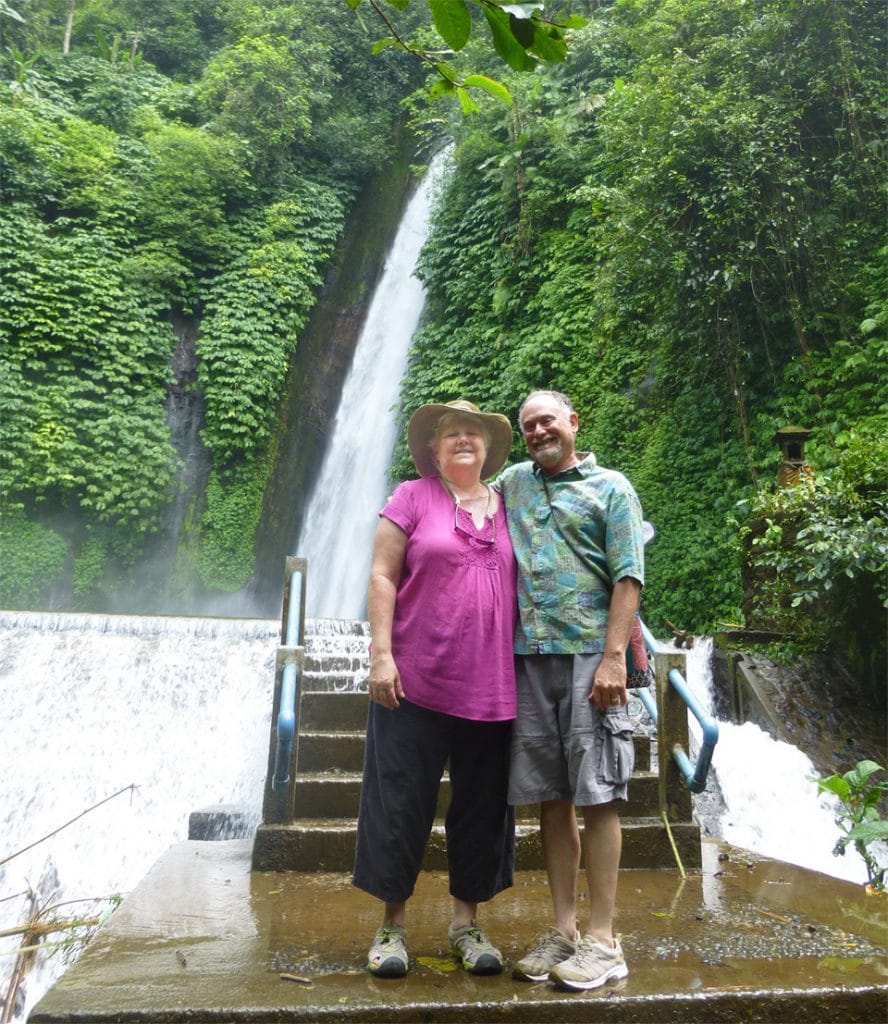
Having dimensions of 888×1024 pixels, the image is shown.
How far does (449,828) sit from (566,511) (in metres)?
0.99

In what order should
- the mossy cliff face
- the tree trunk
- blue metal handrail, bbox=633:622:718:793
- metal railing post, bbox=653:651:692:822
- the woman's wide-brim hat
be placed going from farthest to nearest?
the tree trunk < the mossy cliff face < metal railing post, bbox=653:651:692:822 < blue metal handrail, bbox=633:622:718:793 < the woman's wide-brim hat

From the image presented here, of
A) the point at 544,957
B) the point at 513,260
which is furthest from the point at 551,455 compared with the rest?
the point at 513,260

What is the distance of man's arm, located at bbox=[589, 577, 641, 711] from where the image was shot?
229 cm

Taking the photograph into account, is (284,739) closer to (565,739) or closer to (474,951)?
(474,951)

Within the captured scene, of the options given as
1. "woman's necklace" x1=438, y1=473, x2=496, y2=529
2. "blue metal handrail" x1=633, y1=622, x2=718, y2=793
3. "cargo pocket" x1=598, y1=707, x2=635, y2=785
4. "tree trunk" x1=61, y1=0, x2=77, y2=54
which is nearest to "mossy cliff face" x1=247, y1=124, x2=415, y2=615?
"tree trunk" x1=61, y1=0, x2=77, y2=54

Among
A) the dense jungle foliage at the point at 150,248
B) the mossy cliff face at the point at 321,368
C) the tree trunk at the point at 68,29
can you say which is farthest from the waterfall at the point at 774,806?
the tree trunk at the point at 68,29

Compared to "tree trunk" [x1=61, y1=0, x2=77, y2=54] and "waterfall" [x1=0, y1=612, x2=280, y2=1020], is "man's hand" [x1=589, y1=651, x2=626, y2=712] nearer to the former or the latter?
"waterfall" [x1=0, y1=612, x2=280, y2=1020]

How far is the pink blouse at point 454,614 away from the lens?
2342 millimetres

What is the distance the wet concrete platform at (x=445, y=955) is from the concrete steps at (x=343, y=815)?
0.11 m

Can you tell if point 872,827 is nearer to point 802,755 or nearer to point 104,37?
point 802,755

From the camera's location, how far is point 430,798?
7.94ft

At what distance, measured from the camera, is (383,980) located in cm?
222

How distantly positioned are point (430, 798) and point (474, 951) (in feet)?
1.36

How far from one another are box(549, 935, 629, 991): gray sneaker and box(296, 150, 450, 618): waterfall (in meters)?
10.3
